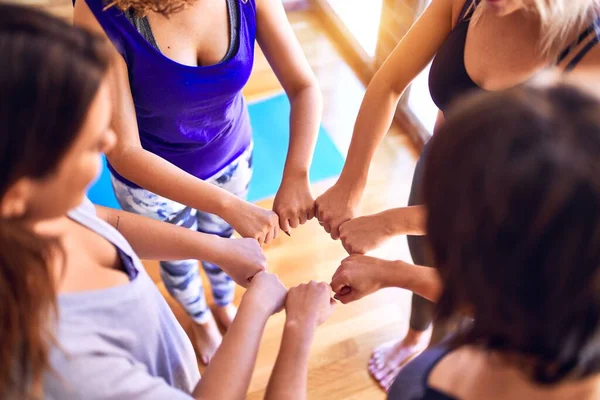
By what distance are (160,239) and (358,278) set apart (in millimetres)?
411

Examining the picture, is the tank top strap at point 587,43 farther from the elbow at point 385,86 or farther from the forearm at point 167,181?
the forearm at point 167,181

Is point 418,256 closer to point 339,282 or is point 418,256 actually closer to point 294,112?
point 339,282

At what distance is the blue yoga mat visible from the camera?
6.97 feet

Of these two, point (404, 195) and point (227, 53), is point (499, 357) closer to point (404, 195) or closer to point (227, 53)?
point (227, 53)

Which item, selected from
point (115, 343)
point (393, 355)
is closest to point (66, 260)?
point (115, 343)

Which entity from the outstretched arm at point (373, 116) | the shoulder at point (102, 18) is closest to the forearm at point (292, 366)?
the outstretched arm at point (373, 116)

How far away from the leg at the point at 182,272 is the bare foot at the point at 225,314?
4cm

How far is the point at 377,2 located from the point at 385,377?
1.81m

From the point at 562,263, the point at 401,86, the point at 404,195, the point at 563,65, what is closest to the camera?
the point at 562,263

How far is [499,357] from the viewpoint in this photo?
1.82 feet

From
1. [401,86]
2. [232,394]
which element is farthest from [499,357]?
[401,86]

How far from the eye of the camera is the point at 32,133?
506 millimetres

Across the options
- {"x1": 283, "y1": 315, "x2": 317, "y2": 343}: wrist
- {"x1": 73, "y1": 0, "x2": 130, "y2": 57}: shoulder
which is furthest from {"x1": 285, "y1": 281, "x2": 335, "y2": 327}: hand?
{"x1": 73, "y1": 0, "x2": 130, "y2": 57}: shoulder

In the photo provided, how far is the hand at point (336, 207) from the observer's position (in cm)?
120
